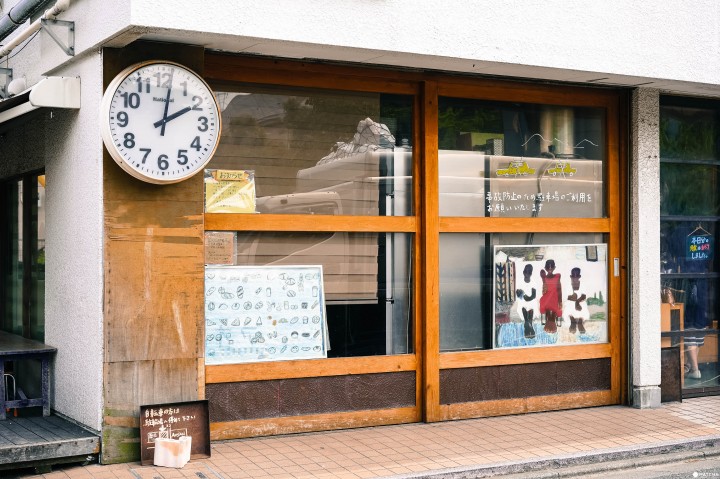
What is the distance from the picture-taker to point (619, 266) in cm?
947

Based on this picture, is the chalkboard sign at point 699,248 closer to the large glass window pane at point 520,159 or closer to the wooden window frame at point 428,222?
the wooden window frame at point 428,222

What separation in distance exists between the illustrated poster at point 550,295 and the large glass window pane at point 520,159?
410 millimetres

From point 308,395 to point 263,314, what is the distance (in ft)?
2.69

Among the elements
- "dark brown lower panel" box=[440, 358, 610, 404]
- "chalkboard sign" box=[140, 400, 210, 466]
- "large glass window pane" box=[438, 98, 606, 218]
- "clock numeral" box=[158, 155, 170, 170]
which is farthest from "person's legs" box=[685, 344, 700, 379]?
"clock numeral" box=[158, 155, 170, 170]

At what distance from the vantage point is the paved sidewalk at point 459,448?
6.81 m

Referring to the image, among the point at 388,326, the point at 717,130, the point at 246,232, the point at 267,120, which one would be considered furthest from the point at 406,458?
the point at 717,130

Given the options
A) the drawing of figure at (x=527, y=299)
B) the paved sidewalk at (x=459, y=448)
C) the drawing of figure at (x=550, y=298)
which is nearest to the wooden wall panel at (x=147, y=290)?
the paved sidewalk at (x=459, y=448)

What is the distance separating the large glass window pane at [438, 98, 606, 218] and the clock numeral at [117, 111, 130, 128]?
3.09m

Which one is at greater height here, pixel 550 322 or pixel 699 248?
pixel 699 248

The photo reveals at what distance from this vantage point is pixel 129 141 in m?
6.89

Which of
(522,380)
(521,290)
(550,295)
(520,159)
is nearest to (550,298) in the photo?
(550,295)

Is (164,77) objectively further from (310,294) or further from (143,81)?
(310,294)

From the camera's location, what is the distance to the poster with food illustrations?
25.2 feet

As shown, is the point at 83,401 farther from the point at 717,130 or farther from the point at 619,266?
the point at 717,130
